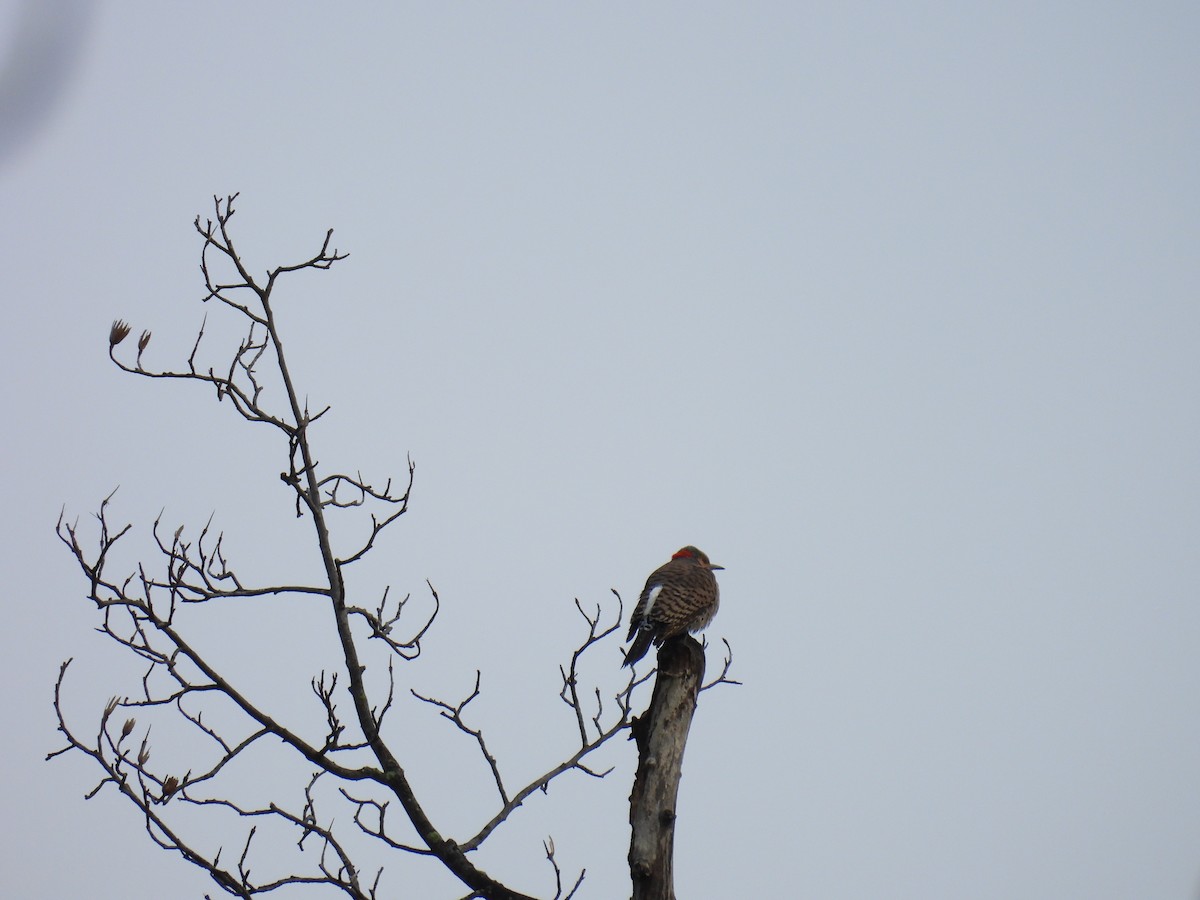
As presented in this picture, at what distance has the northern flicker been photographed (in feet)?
18.8

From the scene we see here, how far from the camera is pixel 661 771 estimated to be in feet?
14.0

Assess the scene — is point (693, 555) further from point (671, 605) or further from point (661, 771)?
point (661, 771)

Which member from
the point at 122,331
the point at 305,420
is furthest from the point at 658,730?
the point at 122,331

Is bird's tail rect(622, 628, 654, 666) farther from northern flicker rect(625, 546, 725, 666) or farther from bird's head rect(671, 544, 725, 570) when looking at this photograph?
bird's head rect(671, 544, 725, 570)

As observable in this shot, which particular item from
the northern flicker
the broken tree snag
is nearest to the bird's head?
the northern flicker

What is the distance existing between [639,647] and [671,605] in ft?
1.25

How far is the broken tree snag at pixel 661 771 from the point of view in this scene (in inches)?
159

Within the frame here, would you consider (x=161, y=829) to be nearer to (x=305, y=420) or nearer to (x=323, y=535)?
(x=323, y=535)

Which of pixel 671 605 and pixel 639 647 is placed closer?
pixel 639 647

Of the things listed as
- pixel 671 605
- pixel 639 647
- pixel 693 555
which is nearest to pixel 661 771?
pixel 639 647

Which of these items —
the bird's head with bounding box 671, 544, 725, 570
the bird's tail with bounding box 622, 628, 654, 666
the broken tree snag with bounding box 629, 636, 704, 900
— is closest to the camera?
the broken tree snag with bounding box 629, 636, 704, 900

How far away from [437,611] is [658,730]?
3.75ft

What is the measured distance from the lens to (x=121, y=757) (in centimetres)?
404

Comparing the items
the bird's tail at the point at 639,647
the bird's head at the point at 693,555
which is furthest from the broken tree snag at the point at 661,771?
the bird's head at the point at 693,555
